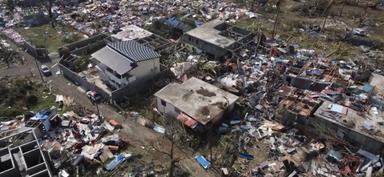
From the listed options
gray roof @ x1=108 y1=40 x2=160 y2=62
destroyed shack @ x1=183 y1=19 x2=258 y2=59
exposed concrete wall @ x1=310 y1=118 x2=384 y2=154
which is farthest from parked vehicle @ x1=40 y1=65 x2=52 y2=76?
exposed concrete wall @ x1=310 y1=118 x2=384 y2=154

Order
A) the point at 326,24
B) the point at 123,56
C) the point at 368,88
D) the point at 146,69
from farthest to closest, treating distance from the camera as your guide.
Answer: the point at 326,24, the point at 146,69, the point at 123,56, the point at 368,88

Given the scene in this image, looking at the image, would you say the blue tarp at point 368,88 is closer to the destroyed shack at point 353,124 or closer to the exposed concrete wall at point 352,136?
the destroyed shack at point 353,124

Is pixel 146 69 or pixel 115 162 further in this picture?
pixel 146 69

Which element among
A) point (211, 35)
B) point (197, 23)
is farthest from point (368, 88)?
point (197, 23)

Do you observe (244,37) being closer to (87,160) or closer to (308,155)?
(308,155)

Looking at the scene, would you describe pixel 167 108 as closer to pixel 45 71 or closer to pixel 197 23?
pixel 45 71

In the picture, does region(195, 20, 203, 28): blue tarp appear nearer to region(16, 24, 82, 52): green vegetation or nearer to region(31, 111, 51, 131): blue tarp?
region(16, 24, 82, 52): green vegetation

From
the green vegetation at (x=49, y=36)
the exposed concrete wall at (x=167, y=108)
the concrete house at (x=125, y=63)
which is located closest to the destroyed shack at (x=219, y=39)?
the concrete house at (x=125, y=63)
